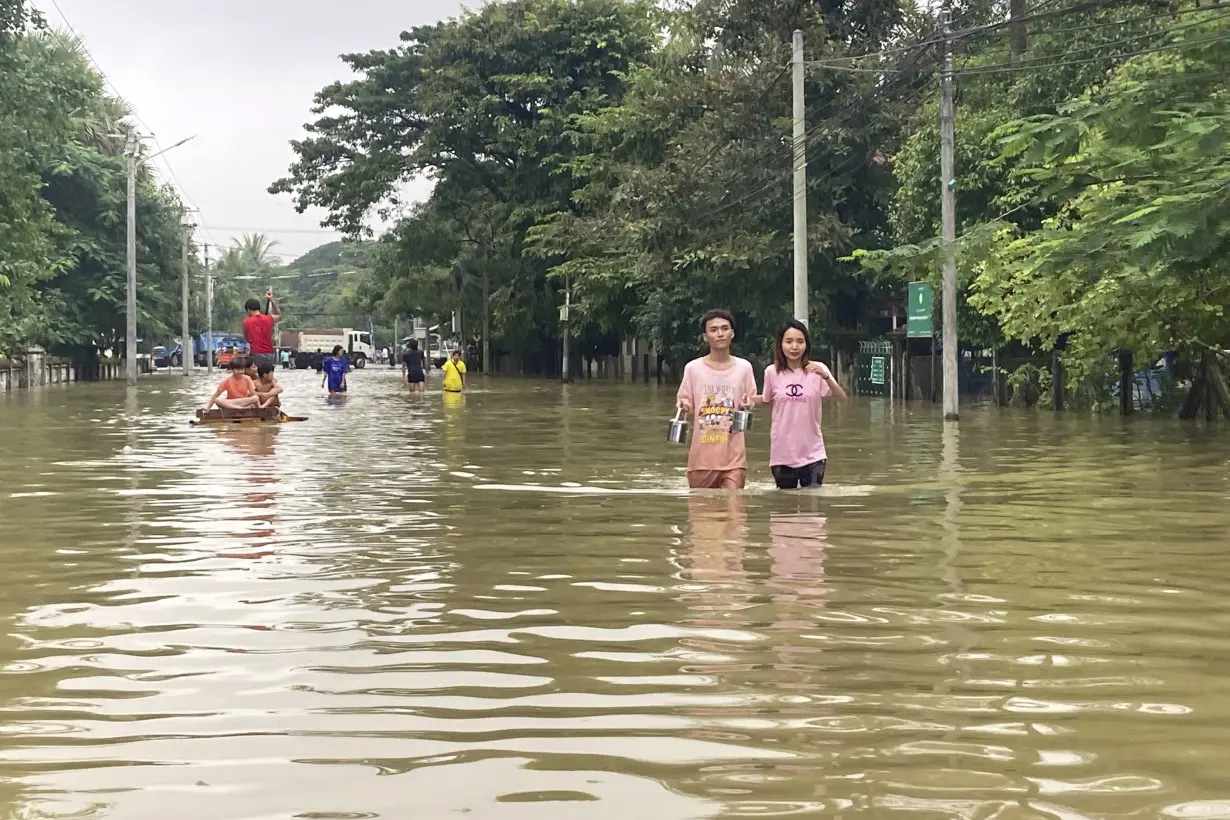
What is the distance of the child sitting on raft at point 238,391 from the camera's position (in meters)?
21.5

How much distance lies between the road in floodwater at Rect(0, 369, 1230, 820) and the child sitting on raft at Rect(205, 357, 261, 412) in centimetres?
974

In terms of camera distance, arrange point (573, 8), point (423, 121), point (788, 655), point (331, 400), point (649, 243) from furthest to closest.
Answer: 1. point (423, 121)
2. point (573, 8)
3. point (649, 243)
4. point (331, 400)
5. point (788, 655)

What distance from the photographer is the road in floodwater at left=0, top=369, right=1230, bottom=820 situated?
12.0 ft

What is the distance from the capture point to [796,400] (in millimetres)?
10062

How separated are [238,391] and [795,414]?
1385 cm

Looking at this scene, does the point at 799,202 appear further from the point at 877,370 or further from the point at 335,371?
the point at 335,371

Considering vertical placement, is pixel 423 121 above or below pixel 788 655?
above

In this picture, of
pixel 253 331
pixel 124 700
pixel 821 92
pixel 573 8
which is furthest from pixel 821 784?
pixel 573 8

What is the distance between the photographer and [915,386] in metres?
33.1

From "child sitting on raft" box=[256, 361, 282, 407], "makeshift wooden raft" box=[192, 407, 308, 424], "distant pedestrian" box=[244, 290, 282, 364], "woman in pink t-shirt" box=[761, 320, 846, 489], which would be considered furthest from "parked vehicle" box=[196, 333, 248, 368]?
"woman in pink t-shirt" box=[761, 320, 846, 489]

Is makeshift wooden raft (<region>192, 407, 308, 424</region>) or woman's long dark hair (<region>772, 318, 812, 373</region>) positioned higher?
woman's long dark hair (<region>772, 318, 812, 373</region>)

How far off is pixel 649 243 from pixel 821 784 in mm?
34571

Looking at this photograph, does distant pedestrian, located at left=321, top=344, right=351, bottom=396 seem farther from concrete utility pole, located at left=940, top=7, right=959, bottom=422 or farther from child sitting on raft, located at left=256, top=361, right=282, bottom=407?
concrete utility pole, located at left=940, top=7, right=959, bottom=422

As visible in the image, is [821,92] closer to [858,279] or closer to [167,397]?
[858,279]
